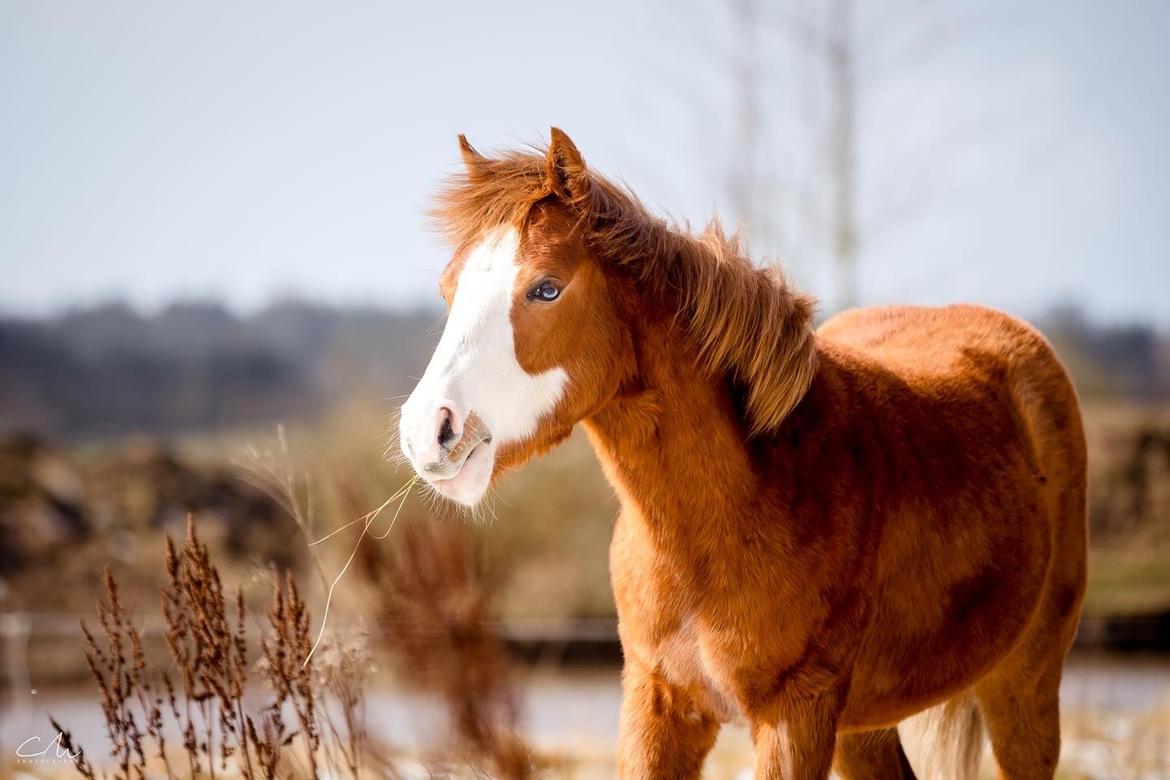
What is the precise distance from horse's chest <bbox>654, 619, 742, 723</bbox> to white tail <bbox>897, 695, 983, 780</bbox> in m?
1.45

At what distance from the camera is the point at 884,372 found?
9.97 ft

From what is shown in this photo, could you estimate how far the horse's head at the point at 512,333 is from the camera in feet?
7.11

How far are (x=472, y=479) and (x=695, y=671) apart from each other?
30.4 inches

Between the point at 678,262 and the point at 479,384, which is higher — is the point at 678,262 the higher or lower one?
the higher one

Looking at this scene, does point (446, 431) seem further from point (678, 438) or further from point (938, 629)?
point (938, 629)

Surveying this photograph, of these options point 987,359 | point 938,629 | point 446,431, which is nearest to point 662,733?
point 938,629

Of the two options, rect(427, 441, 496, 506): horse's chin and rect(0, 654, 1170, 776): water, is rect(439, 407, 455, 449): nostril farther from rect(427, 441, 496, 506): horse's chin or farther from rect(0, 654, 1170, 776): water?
rect(0, 654, 1170, 776): water

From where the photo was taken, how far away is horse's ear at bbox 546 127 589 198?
2.38 m

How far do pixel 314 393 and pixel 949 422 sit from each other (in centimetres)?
1316

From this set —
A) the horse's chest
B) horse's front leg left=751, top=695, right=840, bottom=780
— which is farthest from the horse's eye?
horse's front leg left=751, top=695, right=840, bottom=780

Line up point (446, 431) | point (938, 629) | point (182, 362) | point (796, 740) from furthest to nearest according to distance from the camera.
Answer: point (182, 362) < point (938, 629) < point (796, 740) < point (446, 431)

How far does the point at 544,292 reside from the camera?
7.62 ft
